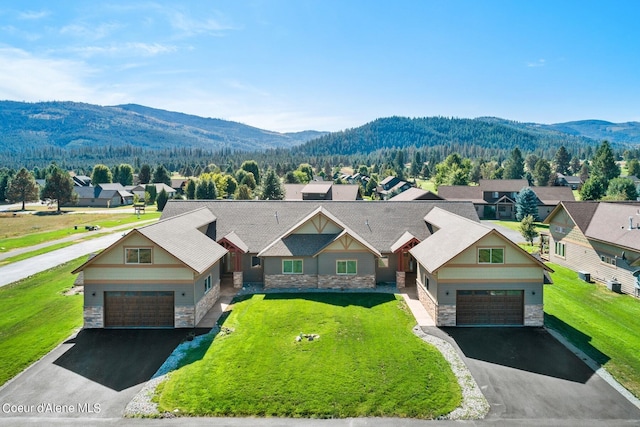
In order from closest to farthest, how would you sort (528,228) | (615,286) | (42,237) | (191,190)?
(615,286) < (528,228) < (42,237) < (191,190)

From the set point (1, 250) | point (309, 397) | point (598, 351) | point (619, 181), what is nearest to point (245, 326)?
point (309, 397)

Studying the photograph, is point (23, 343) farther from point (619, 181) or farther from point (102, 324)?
point (619, 181)

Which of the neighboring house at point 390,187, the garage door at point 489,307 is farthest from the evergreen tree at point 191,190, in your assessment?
the garage door at point 489,307

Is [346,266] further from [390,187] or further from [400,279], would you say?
[390,187]

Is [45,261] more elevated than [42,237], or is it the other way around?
[42,237]

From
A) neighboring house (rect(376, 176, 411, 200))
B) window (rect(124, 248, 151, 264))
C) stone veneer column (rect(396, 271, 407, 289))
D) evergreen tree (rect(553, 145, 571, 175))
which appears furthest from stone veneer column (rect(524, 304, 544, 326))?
evergreen tree (rect(553, 145, 571, 175))

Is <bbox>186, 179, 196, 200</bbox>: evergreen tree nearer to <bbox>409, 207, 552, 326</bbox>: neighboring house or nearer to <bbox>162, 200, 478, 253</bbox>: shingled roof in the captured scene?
<bbox>162, 200, 478, 253</bbox>: shingled roof

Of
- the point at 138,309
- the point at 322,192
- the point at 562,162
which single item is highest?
the point at 562,162

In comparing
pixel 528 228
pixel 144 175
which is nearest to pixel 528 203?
pixel 528 228
